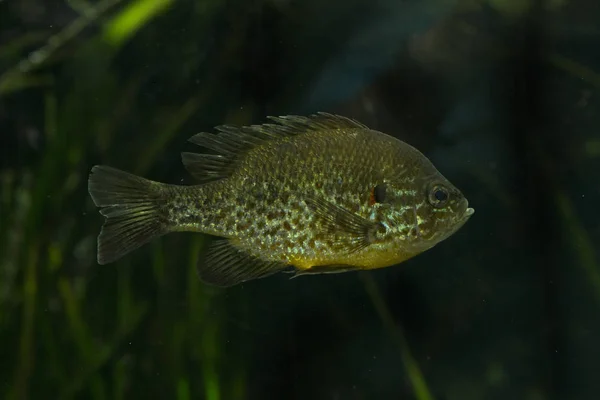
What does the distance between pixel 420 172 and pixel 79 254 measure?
1180mm

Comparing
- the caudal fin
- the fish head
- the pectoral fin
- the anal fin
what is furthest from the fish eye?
the caudal fin

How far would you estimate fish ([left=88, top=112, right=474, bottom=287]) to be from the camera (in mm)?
1396

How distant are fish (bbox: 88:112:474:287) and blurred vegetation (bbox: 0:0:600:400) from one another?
34 cm

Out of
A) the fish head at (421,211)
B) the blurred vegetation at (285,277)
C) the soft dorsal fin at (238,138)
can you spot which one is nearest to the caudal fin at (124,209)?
the soft dorsal fin at (238,138)

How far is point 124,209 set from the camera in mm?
1561

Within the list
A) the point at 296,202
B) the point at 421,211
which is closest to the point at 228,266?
the point at 296,202

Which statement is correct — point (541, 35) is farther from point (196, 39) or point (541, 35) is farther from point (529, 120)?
point (196, 39)

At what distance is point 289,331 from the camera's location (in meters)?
1.91

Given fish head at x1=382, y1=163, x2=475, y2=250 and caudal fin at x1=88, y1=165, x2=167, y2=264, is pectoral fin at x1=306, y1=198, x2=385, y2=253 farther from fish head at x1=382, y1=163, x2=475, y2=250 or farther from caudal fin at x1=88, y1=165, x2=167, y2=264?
caudal fin at x1=88, y1=165, x2=167, y2=264

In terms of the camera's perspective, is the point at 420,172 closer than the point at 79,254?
Yes

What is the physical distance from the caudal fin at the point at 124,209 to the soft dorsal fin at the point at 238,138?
0.13 metres

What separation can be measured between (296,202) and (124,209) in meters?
0.48

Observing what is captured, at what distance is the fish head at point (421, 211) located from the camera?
1392mm

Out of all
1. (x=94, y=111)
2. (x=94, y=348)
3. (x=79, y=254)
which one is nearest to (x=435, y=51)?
(x=94, y=111)
